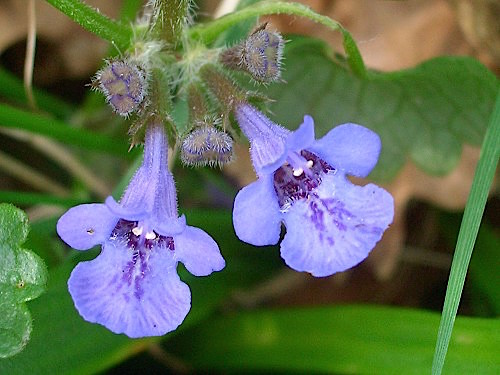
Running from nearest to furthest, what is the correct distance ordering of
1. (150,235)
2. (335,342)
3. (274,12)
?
1. (150,235)
2. (274,12)
3. (335,342)

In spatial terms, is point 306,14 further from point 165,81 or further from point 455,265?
point 455,265

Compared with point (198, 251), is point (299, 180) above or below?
above

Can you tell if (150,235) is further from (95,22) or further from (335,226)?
(95,22)

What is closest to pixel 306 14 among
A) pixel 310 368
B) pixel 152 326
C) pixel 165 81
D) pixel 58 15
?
pixel 165 81

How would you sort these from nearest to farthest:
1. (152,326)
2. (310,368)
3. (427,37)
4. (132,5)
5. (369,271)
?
1. (152,326)
2. (310,368)
3. (132,5)
4. (427,37)
5. (369,271)

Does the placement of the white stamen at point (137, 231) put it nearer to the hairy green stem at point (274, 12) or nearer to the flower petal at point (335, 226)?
the flower petal at point (335, 226)

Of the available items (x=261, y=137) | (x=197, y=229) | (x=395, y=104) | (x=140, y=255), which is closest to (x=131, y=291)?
(x=140, y=255)

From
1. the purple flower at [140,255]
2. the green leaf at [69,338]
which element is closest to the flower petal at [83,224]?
the purple flower at [140,255]
